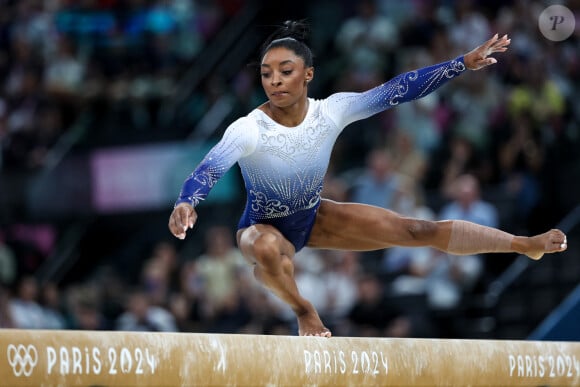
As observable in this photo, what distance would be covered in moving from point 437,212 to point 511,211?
0.75 meters

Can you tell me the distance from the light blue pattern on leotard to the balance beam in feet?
3.43

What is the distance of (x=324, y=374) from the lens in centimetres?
432

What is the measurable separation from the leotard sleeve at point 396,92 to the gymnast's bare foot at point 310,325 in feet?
3.45

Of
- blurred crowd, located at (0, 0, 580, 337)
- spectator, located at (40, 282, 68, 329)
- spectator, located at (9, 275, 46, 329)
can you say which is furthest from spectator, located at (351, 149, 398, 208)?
spectator, located at (9, 275, 46, 329)

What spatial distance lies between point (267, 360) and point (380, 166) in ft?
20.0

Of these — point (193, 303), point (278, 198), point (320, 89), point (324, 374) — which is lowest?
point (324, 374)

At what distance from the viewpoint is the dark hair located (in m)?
5.21

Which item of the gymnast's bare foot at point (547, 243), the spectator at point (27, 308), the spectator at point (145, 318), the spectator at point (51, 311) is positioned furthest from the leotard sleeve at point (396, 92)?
the spectator at point (51, 311)

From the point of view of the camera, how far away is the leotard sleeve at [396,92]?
Result: 203 inches

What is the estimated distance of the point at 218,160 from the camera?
188 inches

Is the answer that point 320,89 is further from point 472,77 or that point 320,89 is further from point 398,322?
point 398,322

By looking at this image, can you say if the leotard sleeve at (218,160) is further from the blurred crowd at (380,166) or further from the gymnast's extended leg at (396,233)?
the blurred crowd at (380,166)

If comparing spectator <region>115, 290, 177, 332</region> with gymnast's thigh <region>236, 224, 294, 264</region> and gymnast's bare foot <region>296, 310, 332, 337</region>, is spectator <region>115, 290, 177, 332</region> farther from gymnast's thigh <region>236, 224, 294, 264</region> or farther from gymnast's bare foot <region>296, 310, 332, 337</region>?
gymnast's bare foot <region>296, 310, 332, 337</region>

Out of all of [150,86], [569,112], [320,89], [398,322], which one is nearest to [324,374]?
[398,322]
